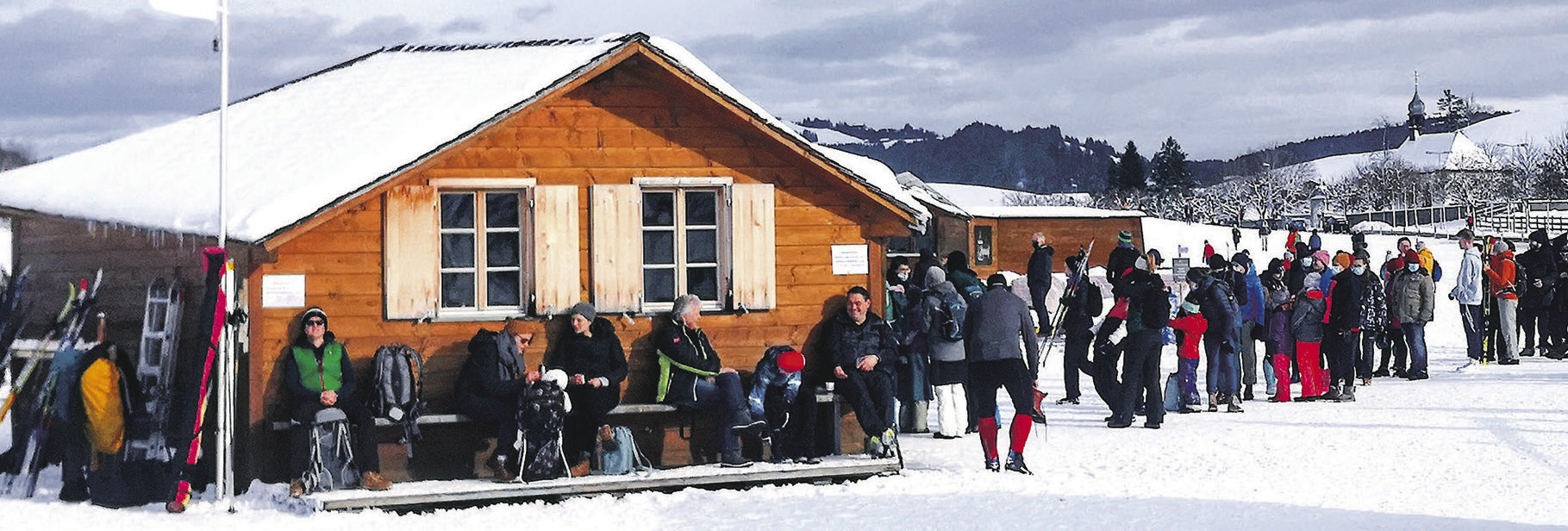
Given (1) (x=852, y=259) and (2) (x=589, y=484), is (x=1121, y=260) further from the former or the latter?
(2) (x=589, y=484)

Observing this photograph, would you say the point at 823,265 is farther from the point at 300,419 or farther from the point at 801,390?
the point at 300,419

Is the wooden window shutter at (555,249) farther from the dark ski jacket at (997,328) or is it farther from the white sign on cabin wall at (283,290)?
the dark ski jacket at (997,328)

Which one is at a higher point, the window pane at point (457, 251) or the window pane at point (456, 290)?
the window pane at point (457, 251)

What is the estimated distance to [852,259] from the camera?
512 inches

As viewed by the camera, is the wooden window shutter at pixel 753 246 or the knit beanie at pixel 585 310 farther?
the wooden window shutter at pixel 753 246

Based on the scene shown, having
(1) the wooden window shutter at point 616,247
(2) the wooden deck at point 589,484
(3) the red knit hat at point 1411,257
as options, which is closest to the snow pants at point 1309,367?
(3) the red knit hat at point 1411,257

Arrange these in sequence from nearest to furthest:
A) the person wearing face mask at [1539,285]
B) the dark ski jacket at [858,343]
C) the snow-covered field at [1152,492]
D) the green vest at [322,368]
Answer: the snow-covered field at [1152,492] → the green vest at [322,368] → the dark ski jacket at [858,343] → the person wearing face mask at [1539,285]

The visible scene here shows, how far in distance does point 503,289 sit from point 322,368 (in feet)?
5.10

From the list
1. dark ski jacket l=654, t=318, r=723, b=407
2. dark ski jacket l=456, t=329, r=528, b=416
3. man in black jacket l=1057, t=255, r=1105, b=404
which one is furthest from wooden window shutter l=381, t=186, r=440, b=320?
man in black jacket l=1057, t=255, r=1105, b=404

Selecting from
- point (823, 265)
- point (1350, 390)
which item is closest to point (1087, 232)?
point (1350, 390)

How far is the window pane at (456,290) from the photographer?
480 inches

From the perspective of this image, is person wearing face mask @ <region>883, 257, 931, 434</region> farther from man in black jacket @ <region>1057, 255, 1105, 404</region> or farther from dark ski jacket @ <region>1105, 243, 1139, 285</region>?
dark ski jacket @ <region>1105, 243, 1139, 285</region>

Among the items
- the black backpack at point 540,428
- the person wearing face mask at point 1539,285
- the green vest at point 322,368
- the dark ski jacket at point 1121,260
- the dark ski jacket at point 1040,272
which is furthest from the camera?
the dark ski jacket at point 1040,272

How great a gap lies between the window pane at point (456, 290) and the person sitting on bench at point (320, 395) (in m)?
1.02
